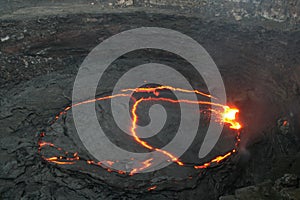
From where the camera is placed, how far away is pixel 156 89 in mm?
7949

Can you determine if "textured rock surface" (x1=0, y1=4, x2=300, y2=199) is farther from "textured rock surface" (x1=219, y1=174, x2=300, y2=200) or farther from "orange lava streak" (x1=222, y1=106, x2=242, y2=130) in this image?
"orange lava streak" (x1=222, y1=106, x2=242, y2=130)

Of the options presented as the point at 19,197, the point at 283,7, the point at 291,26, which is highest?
the point at 283,7

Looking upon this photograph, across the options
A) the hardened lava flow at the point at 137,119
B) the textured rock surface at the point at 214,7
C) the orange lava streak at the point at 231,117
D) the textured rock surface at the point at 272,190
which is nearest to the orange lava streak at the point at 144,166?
the hardened lava flow at the point at 137,119

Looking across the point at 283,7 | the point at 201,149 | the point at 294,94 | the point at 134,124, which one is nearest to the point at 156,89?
the point at 134,124

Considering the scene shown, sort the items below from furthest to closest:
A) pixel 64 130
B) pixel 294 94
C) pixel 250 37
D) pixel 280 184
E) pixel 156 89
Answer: pixel 250 37 < pixel 156 89 < pixel 294 94 < pixel 64 130 < pixel 280 184

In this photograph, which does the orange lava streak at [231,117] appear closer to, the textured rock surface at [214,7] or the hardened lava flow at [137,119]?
the hardened lava flow at [137,119]

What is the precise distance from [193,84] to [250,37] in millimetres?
2604

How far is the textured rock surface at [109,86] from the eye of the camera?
529 cm

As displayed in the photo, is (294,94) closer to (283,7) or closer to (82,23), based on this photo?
(283,7)

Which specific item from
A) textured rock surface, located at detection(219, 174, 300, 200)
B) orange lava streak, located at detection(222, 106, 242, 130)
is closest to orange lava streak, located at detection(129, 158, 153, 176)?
textured rock surface, located at detection(219, 174, 300, 200)

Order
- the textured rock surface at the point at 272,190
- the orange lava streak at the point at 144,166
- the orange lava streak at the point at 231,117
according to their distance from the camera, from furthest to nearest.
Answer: the orange lava streak at the point at 231,117, the orange lava streak at the point at 144,166, the textured rock surface at the point at 272,190

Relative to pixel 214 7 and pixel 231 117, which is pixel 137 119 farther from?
pixel 214 7

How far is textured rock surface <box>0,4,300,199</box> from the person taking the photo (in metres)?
5.29

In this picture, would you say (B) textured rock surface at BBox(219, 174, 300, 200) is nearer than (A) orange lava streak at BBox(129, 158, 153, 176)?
Yes
